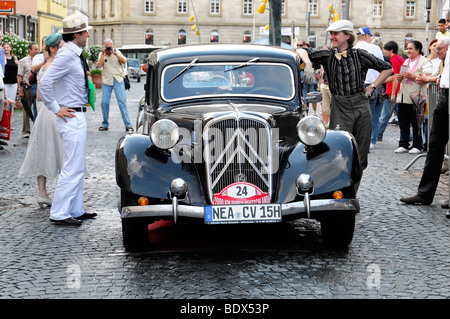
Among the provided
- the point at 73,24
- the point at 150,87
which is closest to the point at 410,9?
the point at 150,87

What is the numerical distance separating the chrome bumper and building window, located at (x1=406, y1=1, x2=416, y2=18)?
9651 centimetres

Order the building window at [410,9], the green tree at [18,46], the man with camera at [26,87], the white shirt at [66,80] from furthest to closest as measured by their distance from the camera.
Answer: the building window at [410,9] → the green tree at [18,46] → the man with camera at [26,87] → the white shirt at [66,80]

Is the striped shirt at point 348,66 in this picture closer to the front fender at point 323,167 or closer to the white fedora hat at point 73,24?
the front fender at point 323,167

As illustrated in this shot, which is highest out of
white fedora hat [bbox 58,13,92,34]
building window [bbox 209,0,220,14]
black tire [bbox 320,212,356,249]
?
building window [bbox 209,0,220,14]

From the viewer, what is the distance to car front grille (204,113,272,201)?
6.57m

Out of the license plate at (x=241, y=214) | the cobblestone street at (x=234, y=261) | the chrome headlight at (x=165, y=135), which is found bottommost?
the cobblestone street at (x=234, y=261)

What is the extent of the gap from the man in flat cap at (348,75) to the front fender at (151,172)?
262 cm

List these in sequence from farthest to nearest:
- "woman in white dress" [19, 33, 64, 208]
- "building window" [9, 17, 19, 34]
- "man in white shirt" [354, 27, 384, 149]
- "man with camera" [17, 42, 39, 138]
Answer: "building window" [9, 17, 19, 34] → "man with camera" [17, 42, 39, 138] → "man in white shirt" [354, 27, 384, 149] → "woman in white dress" [19, 33, 64, 208]

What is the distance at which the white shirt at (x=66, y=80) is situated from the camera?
307 inches

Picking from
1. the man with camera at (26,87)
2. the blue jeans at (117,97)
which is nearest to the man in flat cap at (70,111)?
the man with camera at (26,87)

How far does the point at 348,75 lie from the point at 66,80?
298 centimetres

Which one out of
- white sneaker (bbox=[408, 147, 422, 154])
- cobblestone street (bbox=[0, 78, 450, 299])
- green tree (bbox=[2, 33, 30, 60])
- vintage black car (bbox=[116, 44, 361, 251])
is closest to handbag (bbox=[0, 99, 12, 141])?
cobblestone street (bbox=[0, 78, 450, 299])

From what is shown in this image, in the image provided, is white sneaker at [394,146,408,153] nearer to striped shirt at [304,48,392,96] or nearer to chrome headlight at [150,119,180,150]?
striped shirt at [304,48,392,96]

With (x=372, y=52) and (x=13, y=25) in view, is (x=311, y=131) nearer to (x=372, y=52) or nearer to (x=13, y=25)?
(x=372, y=52)
